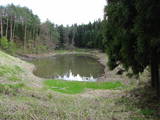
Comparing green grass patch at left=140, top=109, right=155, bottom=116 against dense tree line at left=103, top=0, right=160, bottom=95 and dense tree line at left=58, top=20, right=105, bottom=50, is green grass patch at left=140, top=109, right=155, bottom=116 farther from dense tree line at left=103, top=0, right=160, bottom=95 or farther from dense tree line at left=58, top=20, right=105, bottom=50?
dense tree line at left=58, top=20, right=105, bottom=50

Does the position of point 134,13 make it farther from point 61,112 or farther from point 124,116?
point 61,112

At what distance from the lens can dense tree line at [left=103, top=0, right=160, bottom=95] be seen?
5.79 m

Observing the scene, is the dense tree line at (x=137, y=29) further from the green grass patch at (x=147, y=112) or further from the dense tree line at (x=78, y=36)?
the dense tree line at (x=78, y=36)

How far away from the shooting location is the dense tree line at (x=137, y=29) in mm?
5785

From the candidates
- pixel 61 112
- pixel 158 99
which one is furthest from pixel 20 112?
Answer: pixel 158 99

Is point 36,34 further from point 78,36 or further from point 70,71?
point 70,71

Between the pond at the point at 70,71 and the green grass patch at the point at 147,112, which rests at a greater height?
the green grass patch at the point at 147,112

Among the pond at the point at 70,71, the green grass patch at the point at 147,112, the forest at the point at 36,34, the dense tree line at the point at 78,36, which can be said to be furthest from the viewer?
the dense tree line at the point at 78,36

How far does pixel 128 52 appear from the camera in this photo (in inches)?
313

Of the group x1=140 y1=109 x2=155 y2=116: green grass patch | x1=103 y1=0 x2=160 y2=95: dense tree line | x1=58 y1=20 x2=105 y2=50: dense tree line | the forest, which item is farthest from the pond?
x1=58 y1=20 x2=105 y2=50: dense tree line

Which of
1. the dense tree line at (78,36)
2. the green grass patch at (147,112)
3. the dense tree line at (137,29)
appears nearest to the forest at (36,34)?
the dense tree line at (78,36)

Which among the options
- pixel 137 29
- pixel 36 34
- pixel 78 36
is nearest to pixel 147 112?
pixel 137 29

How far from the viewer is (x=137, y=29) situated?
6270 millimetres

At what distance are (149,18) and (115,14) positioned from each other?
192cm
